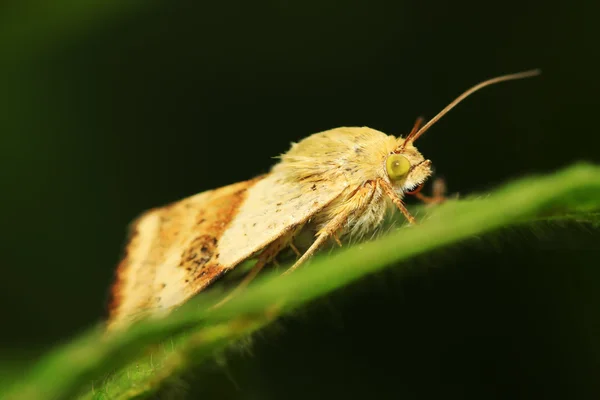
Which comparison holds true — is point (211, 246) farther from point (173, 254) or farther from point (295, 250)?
point (295, 250)

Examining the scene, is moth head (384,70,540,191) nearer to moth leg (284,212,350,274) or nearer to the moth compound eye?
the moth compound eye

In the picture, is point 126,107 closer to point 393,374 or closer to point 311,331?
point 311,331

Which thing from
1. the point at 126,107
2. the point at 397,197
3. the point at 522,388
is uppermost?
the point at 126,107

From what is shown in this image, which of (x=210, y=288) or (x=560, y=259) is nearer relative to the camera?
(x=210, y=288)

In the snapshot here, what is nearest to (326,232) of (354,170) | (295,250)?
(295,250)

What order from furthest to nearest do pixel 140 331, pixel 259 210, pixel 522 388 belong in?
pixel 522 388 < pixel 259 210 < pixel 140 331

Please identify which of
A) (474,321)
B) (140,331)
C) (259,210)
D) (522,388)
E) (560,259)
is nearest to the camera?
(140,331)

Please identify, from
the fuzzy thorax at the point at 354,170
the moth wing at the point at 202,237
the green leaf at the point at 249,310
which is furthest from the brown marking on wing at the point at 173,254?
the green leaf at the point at 249,310

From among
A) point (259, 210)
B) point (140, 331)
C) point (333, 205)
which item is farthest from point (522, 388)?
point (140, 331)
